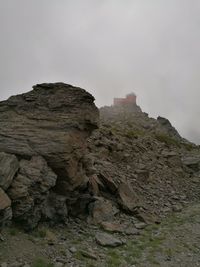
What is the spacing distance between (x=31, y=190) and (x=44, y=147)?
10.4 feet

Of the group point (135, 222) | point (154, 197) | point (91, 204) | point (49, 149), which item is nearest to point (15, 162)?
point (49, 149)

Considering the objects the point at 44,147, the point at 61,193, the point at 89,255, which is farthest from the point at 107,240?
the point at 44,147

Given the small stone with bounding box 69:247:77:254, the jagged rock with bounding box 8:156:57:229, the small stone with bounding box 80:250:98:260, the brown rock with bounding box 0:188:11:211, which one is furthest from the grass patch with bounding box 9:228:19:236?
the small stone with bounding box 80:250:98:260

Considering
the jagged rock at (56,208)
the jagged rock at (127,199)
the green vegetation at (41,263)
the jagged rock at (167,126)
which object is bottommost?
the green vegetation at (41,263)

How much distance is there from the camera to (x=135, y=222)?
26500 mm

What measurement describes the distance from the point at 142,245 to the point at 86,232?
3734 millimetres

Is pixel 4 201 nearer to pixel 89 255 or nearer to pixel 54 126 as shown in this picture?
pixel 89 255

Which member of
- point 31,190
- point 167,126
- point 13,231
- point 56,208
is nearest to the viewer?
point 13,231

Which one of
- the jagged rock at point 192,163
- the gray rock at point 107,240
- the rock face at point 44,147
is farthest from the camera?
the jagged rock at point 192,163

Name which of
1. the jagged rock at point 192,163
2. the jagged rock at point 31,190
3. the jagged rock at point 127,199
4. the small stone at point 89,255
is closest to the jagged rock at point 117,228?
the jagged rock at point 127,199

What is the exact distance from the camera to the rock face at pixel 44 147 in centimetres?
1934

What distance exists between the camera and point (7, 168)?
1888cm

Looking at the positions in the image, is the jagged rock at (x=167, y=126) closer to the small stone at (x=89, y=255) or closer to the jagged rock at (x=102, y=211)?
the jagged rock at (x=102, y=211)

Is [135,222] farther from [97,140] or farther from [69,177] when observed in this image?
Result: [97,140]
